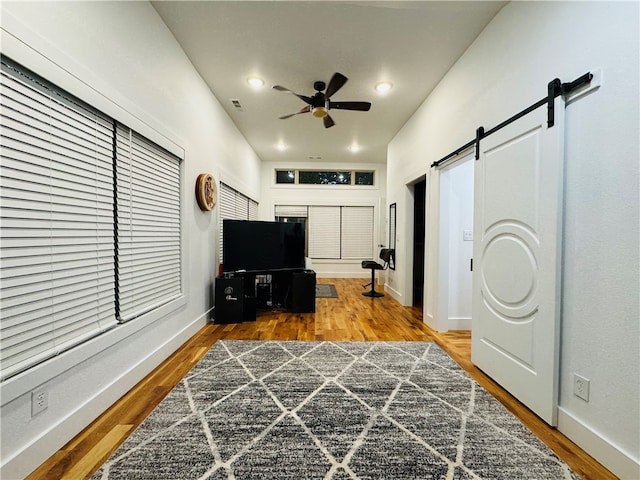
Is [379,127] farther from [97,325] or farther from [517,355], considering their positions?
[97,325]

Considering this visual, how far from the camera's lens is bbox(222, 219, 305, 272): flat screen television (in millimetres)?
3467

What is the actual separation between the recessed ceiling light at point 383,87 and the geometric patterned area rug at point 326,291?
343cm

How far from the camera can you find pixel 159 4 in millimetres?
2086

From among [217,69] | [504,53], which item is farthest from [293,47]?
[504,53]

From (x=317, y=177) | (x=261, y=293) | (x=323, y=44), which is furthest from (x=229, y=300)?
(x=317, y=177)

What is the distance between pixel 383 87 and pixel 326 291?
12.2ft

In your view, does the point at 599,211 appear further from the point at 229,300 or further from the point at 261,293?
the point at 261,293

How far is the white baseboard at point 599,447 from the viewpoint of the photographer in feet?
3.90

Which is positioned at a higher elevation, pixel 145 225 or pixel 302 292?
pixel 145 225

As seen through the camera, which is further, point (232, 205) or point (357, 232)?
point (357, 232)

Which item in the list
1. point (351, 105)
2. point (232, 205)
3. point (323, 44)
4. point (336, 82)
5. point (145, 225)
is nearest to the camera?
point (145, 225)

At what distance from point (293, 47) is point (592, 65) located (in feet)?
7.42

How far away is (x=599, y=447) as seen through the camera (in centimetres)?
131

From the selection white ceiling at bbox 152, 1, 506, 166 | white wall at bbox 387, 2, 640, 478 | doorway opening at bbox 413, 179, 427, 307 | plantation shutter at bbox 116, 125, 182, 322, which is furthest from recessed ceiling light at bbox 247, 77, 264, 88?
doorway opening at bbox 413, 179, 427, 307
